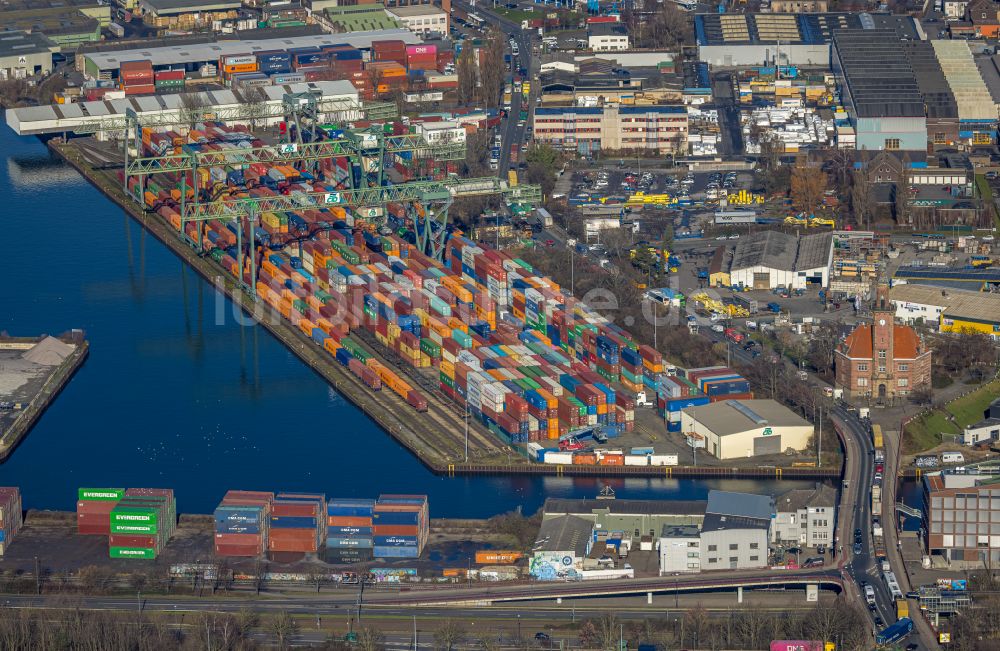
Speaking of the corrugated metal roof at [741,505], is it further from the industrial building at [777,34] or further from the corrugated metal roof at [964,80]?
the industrial building at [777,34]

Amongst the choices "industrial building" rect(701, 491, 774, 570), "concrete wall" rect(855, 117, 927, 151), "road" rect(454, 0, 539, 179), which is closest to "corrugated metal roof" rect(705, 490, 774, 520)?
"industrial building" rect(701, 491, 774, 570)

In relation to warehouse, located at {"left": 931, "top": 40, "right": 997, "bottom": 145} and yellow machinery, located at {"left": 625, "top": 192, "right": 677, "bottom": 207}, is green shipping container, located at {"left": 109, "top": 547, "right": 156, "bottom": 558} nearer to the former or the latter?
yellow machinery, located at {"left": 625, "top": 192, "right": 677, "bottom": 207}

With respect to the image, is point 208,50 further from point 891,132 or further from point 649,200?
point 891,132

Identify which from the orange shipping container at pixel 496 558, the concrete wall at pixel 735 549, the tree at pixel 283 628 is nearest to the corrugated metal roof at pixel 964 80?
the concrete wall at pixel 735 549

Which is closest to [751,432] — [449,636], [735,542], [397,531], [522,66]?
[735,542]

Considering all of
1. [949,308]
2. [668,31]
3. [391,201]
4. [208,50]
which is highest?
[668,31]

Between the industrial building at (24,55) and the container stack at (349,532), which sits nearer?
the container stack at (349,532)

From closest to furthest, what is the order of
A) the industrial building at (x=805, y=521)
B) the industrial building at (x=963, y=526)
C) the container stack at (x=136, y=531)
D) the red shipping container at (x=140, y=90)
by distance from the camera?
the industrial building at (x=963, y=526) < the container stack at (x=136, y=531) < the industrial building at (x=805, y=521) < the red shipping container at (x=140, y=90)

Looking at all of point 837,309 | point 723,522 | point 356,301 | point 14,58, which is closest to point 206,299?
point 356,301
